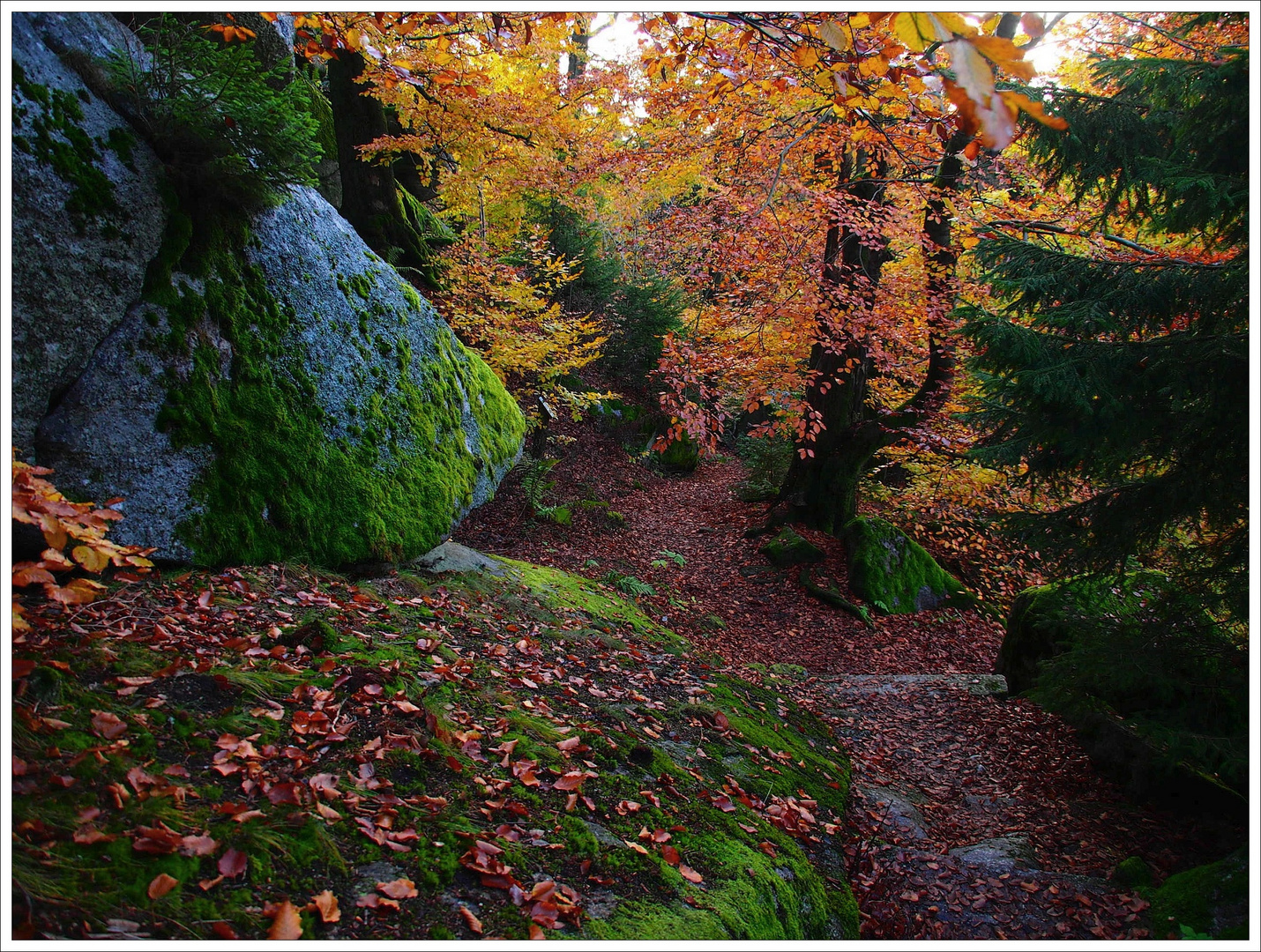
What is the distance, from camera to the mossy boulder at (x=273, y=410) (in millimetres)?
3465

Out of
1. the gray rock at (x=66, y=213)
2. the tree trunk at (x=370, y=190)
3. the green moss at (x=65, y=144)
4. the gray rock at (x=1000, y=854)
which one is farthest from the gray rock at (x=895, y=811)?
the tree trunk at (x=370, y=190)

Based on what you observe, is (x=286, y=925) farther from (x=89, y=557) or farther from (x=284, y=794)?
(x=89, y=557)

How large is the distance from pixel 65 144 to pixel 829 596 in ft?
32.0

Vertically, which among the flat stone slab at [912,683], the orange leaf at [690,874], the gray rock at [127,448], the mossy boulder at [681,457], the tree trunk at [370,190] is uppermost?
the tree trunk at [370,190]

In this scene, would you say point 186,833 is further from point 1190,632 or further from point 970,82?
point 1190,632

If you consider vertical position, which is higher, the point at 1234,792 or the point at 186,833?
the point at 186,833

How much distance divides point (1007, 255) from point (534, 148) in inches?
274

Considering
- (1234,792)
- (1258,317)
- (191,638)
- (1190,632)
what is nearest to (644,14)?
(1258,317)

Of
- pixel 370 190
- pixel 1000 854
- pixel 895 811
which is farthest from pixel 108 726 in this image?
pixel 370 190

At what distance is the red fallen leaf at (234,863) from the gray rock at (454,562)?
3.23 metres

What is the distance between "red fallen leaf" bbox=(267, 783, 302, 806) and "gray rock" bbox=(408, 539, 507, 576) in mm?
2909

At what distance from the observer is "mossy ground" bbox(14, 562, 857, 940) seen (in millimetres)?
1888

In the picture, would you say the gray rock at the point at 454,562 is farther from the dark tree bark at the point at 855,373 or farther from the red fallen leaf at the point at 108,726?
the dark tree bark at the point at 855,373

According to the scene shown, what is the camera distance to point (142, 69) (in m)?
3.65
